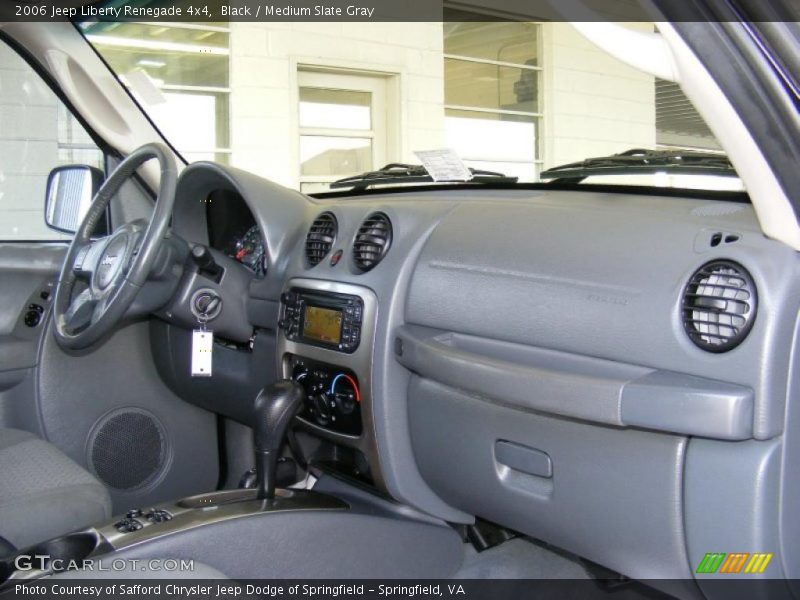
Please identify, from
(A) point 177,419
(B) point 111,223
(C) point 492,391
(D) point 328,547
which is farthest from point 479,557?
(B) point 111,223

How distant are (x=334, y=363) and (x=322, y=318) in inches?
4.2

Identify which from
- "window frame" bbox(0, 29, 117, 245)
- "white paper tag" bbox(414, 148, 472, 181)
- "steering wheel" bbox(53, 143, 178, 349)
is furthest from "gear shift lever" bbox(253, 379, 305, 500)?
"window frame" bbox(0, 29, 117, 245)

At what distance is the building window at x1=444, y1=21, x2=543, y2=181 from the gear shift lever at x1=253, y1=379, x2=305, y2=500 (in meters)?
0.75

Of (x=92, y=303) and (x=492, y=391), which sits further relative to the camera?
(x=92, y=303)

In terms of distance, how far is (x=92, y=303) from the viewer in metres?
2.05

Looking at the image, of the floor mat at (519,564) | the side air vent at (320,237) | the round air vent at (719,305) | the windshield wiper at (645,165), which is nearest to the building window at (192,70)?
the side air vent at (320,237)

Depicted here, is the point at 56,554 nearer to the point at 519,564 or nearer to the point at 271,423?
the point at 271,423

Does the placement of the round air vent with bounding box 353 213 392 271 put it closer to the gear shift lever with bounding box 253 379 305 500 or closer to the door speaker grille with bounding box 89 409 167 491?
the gear shift lever with bounding box 253 379 305 500

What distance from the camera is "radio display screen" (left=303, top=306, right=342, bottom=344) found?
5.71 feet

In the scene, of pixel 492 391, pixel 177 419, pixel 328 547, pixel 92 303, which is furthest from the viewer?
pixel 177 419

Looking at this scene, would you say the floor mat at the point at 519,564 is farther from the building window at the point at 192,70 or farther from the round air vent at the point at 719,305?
the building window at the point at 192,70

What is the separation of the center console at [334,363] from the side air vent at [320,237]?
0.23 ft

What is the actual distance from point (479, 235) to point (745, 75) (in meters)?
0.69

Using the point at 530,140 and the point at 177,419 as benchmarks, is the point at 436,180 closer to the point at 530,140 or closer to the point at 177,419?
the point at 530,140
